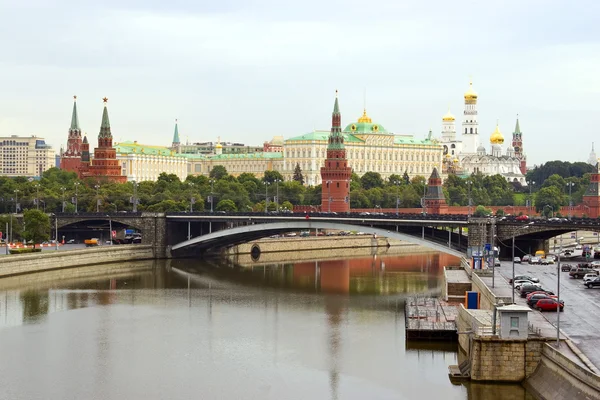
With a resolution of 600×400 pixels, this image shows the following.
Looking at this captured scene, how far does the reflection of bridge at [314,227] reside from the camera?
213 ft

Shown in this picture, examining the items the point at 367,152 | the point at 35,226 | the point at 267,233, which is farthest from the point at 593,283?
the point at 367,152

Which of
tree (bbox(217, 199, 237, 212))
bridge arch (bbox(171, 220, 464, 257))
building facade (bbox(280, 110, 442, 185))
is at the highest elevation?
building facade (bbox(280, 110, 442, 185))

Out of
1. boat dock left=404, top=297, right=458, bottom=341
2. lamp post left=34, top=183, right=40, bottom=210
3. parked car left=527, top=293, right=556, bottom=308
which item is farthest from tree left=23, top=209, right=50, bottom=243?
parked car left=527, top=293, right=556, bottom=308

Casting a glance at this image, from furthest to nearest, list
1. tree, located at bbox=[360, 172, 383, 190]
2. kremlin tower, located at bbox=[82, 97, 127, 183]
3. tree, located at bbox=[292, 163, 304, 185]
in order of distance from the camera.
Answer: tree, located at bbox=[292, 163, 304, 185] < tree, located at bbox=[360, 172, 383, 190] < kremlin tower, located at bbox=[82, 97, 127, 183]

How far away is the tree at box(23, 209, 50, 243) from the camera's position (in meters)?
75.6

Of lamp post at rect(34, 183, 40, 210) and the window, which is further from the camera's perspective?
lamp post at rect(34, 183, 40, 210)

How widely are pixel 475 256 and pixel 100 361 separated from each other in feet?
75.8

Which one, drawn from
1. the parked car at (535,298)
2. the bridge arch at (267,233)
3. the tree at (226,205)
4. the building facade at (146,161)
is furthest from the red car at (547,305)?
the building facade at (146,161)

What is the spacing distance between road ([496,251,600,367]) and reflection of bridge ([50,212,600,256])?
7660mm

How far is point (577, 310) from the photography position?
1587 inches

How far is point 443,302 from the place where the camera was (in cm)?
5138

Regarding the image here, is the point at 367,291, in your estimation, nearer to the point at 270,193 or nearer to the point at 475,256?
the point at 475,256

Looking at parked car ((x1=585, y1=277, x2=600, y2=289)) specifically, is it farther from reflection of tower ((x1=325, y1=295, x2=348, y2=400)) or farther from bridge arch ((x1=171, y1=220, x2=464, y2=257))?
bridge arch ((x1=171, y1=220, x2=464, y2=257))

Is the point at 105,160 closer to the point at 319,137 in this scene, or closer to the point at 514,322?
the point at 319,137
